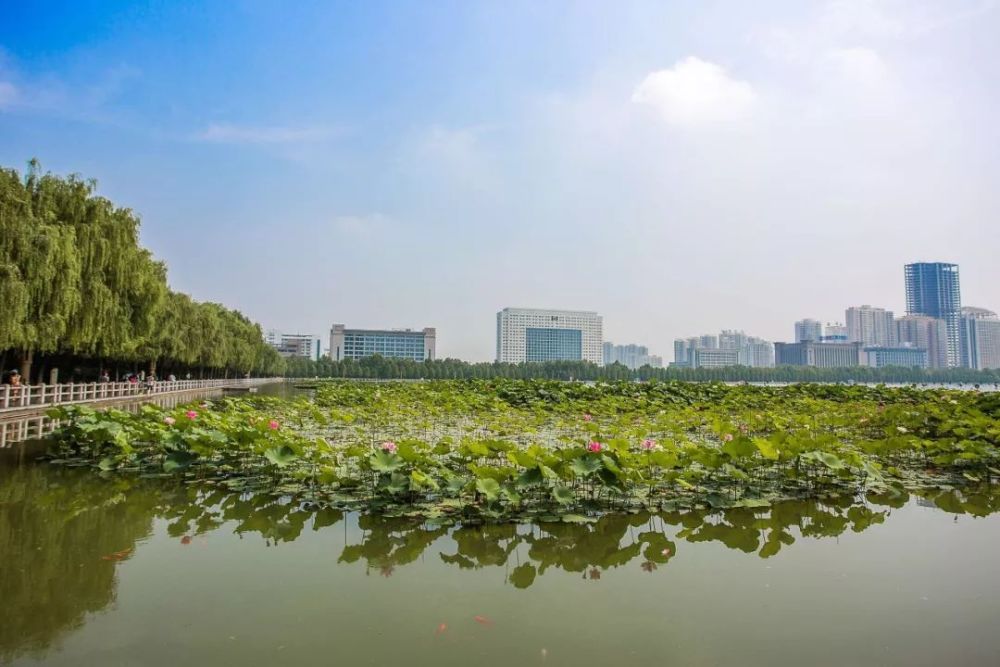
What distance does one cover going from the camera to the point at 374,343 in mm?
122875

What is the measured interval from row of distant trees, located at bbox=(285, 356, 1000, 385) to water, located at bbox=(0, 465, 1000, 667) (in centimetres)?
6296

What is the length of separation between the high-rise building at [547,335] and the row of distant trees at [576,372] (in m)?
46.8

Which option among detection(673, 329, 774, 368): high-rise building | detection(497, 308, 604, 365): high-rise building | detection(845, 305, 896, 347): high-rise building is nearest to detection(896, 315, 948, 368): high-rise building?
detection(845, 305, 896, 347): high-rise building

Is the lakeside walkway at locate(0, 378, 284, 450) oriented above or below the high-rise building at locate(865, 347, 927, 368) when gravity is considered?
below

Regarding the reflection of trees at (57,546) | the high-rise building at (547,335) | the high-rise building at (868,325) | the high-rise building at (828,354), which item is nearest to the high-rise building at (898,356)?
the high-rise building at (828,354)

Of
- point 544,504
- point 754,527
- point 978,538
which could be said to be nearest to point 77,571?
point 544,504

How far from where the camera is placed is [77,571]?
3184 mm

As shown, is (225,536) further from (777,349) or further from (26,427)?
(777,349)

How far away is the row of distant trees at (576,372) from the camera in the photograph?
73.1 metres

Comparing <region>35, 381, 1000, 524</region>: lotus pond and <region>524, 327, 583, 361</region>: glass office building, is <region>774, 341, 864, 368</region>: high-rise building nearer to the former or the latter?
<region>524, 327, 583, 361</region>: glass office building

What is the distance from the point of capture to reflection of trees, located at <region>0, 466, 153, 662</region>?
258cm

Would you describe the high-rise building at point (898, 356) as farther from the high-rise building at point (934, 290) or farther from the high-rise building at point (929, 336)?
the high-rise building at point (934, 290)

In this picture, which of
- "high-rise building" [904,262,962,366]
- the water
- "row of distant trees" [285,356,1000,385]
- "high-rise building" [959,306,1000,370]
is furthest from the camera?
"high-rise building" [904,262,962,366]

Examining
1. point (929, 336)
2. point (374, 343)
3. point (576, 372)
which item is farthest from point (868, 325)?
point (374, 343)
